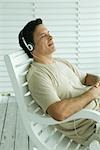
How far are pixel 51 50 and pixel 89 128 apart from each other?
24.5 inches

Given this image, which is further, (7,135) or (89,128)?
(7,135)

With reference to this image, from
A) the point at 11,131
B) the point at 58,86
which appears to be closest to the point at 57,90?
the point at 58,86

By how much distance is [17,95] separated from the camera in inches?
81.4

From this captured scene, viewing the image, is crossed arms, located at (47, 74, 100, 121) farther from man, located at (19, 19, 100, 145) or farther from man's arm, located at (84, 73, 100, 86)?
man's arm, located at (84, 73, 100, 86)

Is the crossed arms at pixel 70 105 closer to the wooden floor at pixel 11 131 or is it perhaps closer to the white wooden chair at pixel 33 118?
the white wooden chair at pixel 33 118

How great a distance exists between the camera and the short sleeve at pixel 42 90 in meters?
1.99

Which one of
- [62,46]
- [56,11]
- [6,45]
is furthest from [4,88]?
[56,11]

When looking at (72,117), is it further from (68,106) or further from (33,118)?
(33,118)

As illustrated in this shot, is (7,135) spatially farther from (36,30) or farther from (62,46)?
(62,46)

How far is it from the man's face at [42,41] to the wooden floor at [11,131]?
3.27 ft

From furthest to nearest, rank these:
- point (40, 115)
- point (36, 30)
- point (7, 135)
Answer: point (7, 135) → point (36, 30) → point (40, 115)

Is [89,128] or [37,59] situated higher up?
[37,59]

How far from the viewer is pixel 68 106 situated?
1968 millimetres

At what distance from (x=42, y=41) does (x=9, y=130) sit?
Result: 131cm
